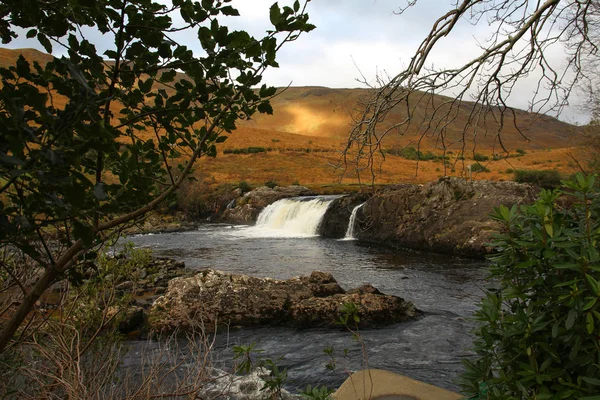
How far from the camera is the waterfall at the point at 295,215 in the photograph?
73.0 feet

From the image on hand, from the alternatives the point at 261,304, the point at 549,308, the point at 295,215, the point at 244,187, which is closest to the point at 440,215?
the point at 295,215

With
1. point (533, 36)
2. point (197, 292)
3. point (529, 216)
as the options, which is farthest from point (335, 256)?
point (529, 216)

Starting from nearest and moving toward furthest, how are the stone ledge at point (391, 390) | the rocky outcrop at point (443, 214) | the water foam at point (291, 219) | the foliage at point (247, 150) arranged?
the stone ledge at point (391, 390), the rocky outcrop at point (443, 214), the water foam at point (291, 219), the foliage at point (247, 150)

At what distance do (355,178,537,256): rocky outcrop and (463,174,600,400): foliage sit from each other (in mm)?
11555

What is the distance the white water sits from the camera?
22.2 m

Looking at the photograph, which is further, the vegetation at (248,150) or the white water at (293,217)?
the vegetation at (248,150)

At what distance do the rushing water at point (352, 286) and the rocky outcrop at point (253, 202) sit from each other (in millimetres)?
4119

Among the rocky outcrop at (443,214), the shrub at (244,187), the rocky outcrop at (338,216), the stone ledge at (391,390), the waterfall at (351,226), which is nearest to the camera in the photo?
the stone ledge at (391,390)

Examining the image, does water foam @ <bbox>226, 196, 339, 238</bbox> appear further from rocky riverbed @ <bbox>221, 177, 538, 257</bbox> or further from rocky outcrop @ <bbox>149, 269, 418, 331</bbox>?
rocky outcrop @ <bbox>149, 269, 418, 331</bbox>

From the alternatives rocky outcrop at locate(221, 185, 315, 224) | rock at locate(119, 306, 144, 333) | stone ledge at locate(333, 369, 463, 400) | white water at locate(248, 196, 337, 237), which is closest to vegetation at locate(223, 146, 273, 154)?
rocky outcrop at locate(221, 185, 315, 224)

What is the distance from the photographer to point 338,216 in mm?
21281

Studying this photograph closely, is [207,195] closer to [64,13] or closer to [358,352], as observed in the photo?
[358,352]

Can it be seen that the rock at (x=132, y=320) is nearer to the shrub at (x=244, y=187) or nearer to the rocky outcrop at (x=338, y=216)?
the rocky outcrop at (x=338, y=216)

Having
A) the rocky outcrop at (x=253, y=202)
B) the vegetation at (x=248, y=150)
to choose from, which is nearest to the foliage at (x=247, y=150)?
the vegetation at (x=248, y=150)
